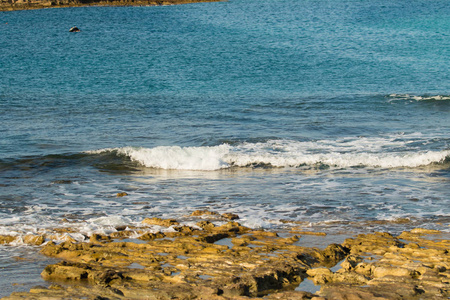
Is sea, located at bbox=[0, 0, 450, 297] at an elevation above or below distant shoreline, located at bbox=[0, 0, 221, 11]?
below

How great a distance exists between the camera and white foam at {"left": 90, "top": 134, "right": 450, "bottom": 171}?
13.9m

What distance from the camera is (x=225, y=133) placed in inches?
711

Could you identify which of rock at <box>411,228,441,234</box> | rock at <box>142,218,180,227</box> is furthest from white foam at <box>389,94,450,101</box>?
rock at <box>142,218,180,227</box>

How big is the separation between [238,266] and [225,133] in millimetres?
12106

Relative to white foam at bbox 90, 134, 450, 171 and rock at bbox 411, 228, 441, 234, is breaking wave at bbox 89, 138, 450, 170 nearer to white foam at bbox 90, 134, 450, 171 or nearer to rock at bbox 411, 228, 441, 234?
white foam at bbox 90, 134, 450, 171

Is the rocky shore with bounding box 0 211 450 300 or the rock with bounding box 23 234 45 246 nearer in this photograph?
the rocky shore with bounding box 0 211 450 300

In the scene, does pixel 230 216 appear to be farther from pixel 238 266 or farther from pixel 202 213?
pixel 238 266

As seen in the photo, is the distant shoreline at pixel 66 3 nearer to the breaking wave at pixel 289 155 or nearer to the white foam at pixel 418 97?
the white foam at pixel 418 97

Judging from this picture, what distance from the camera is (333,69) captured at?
111 ft

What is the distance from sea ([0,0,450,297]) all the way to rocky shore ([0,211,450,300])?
44cm

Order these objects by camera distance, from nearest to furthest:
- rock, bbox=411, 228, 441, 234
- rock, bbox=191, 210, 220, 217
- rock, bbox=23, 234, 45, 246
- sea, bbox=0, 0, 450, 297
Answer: rock, bbox=23, 234, 45, 246, rock, bbox=411, 228, 441, 234, rock, bbox=191, 210, 220, 217, sea, bbox=0, 0, 450, 297

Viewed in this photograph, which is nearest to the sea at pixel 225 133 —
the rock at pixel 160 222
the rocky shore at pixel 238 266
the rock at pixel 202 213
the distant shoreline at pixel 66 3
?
the rock at pixel 160 222

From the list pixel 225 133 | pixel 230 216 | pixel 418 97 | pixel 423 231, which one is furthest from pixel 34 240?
pixel 418 97

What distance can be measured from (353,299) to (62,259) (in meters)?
3.77
